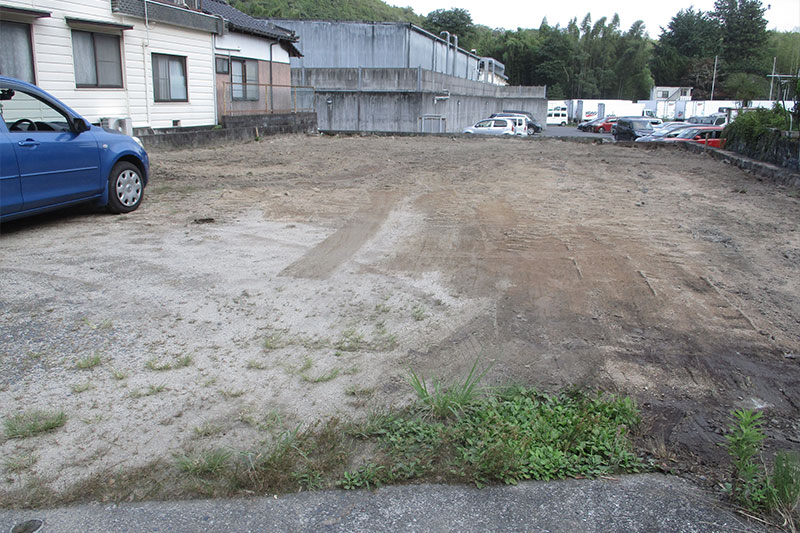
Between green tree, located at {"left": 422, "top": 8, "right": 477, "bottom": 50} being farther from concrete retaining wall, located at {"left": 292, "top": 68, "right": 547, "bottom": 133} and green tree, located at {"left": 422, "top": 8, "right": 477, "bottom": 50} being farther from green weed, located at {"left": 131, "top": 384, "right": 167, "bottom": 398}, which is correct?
green weed, located at {"left": 131, "top": 384, "right": 167, "bottom": 398}

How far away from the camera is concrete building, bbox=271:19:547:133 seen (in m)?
A: 36.0

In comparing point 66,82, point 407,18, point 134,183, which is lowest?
point 134,183

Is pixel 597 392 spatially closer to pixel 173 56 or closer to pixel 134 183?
pixel 134 183

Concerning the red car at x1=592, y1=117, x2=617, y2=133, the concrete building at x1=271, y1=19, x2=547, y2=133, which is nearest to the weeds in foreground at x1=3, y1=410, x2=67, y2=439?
the concrete building at x1=271, y1=19, x2=547, y2=133

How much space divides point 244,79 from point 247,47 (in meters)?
1.16

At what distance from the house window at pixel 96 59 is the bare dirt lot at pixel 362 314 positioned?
8378 mm

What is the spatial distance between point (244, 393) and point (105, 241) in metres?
4.42

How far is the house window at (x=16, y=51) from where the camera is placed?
14227mm

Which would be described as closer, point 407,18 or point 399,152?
point 399,152

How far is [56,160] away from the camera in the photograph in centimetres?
750

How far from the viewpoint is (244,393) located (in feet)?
12.8

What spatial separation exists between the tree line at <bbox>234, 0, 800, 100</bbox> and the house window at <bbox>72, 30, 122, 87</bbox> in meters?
78.3

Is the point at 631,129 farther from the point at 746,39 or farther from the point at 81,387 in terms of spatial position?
the point at 746,39

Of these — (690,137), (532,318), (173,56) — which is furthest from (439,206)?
(690,137)
